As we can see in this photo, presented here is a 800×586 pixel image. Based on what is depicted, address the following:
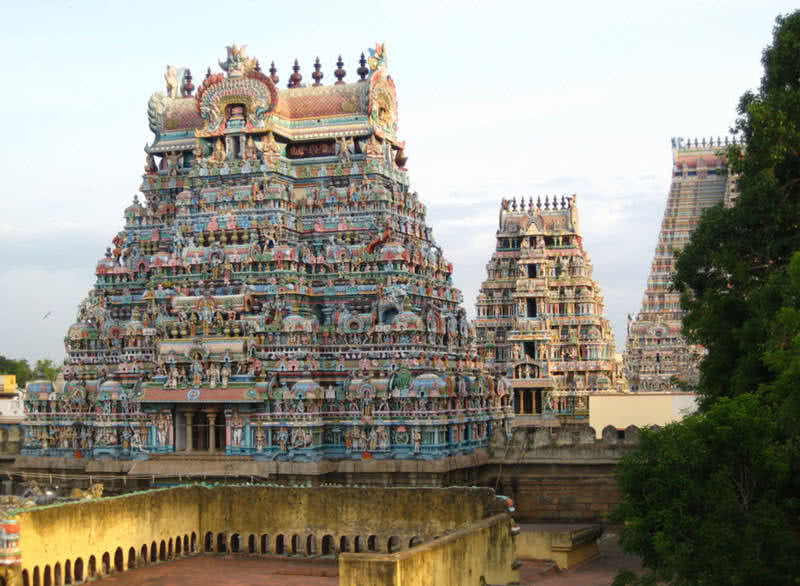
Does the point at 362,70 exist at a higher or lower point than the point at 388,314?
higher

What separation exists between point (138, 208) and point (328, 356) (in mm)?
12687

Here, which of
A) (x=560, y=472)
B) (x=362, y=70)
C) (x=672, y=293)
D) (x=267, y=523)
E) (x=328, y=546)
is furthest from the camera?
(x=672, y=293)

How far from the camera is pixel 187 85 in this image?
60.2 m

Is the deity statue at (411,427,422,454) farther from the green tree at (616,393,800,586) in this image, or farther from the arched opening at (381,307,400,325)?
the green tree at (616,393,800,586)

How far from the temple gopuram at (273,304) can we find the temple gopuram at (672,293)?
41209 mm

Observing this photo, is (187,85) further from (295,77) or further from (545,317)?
(545,317)

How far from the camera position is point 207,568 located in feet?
120

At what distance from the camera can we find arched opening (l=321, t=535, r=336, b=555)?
37906 millimetres

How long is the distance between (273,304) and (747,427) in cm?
2520

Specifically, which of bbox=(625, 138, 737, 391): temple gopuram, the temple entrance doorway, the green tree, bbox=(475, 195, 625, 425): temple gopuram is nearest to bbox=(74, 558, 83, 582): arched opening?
the green tree

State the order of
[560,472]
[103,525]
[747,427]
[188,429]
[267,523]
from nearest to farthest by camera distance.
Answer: [747,427]
[103,525]
[267,523]
[188,429]
[560,472]

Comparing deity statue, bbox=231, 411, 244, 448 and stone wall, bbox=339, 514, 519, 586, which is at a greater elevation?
deity statue, bbox=231, 411, 244, 448

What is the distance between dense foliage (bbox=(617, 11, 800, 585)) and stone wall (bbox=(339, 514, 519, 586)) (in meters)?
4.13

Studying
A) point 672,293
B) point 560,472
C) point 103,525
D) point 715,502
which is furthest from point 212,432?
point 672,293
